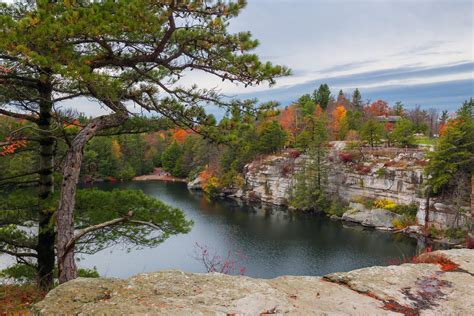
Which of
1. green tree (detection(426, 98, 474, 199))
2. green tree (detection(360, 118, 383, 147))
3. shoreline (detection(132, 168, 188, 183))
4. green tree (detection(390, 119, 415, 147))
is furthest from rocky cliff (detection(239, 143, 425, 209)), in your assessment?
shoreline (detection(132, 168, 188, 183))

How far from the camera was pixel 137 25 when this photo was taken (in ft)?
17.3

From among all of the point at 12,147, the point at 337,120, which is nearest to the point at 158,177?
the point at 337,120

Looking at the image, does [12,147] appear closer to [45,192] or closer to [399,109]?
[45,192]

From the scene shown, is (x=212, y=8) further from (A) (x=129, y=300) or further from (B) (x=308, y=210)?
(B) (x=308, y=210)

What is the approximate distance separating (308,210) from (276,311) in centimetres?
3825

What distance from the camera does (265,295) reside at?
3.43m

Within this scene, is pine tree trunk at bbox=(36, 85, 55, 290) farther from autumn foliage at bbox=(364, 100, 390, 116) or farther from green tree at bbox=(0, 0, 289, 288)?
autumn foliage at bbox=(364, 100, 390, 116)

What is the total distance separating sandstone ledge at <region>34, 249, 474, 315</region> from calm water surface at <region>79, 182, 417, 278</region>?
14.6 m

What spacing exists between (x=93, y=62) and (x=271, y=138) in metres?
43.0

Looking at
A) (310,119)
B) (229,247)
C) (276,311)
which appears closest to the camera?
(276,311)

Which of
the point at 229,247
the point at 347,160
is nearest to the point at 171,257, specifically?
the point at 229,247

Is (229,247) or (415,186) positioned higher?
(415,186)

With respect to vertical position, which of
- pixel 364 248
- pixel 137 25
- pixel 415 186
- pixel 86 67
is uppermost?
pixel 137 25

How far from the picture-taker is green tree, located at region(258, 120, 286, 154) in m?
47.1
